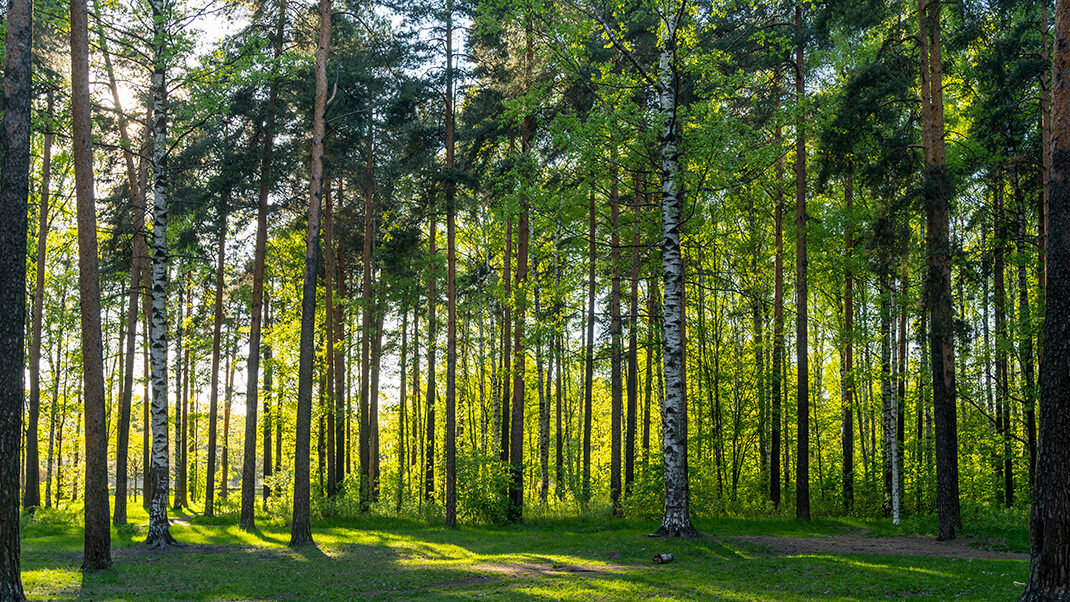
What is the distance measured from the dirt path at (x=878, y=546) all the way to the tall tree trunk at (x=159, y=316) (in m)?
12.1

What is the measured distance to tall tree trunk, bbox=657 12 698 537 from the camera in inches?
554

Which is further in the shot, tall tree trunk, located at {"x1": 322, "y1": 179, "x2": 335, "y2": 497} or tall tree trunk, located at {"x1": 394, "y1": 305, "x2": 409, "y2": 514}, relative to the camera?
tall tree trunk, located at {"x1": 394, "y1": 305, "x2": 409, "y2": 514}

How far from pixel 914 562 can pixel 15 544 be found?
41.8ft

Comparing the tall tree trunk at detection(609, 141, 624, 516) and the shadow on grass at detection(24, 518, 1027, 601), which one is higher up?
the tall tree trunk at detection(609, 141, 624, 516)

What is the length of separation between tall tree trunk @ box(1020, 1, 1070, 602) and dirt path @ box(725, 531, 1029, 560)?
6062 millimetres

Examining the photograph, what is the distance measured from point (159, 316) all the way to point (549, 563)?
9967 mm

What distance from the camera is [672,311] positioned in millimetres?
14492

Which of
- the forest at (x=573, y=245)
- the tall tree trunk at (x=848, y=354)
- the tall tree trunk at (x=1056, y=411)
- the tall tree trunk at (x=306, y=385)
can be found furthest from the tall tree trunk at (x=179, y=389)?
the tall tree trunk at (x=1056, y=411)

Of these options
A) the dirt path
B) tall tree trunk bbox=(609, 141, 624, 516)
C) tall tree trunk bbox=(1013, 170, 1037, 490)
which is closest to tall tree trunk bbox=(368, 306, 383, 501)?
tall tree trunk bbox=(609, 141, 624, 516)

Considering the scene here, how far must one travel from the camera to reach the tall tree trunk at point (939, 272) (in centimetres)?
1417

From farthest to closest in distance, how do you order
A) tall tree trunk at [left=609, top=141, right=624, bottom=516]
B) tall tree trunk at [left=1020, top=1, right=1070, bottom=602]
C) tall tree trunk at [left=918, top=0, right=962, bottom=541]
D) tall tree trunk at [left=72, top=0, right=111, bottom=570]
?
tall tree trunk at [left=609, top=141, right=624, bottom=516]
tall tree trunk at [left=918, top=0, right=962, bottom=541]
tall tree trunk at [left=72, top=0, right=111, bottom=570]
tall tree trunk at [left=1020, top=1, right=1070, bottom=602]

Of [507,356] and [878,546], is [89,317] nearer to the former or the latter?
[878,546]

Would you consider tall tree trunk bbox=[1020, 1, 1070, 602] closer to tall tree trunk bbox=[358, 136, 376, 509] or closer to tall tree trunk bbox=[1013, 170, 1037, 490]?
tall tree trunk bbox=[1013, 170, 1037, 490]

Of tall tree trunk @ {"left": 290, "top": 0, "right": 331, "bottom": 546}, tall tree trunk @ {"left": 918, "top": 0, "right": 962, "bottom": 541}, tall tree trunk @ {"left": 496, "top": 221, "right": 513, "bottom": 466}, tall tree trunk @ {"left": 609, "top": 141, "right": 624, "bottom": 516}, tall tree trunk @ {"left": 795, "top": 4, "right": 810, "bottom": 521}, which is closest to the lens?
tall tree trunk @ {"left": 918, "top": 0, "right": 962, "bottom": 541}
